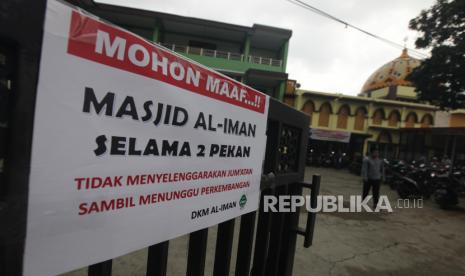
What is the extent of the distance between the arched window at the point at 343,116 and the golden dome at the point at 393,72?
40.3ft

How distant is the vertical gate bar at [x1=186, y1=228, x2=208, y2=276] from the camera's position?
1323mm

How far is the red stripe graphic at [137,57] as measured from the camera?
2.57ft

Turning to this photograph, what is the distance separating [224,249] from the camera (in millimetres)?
1510

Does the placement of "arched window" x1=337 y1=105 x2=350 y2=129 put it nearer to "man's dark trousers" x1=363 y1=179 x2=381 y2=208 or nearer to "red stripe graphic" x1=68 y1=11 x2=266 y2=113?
"man's dark trousers" x1=363 y1=179 x2=381 y2=208

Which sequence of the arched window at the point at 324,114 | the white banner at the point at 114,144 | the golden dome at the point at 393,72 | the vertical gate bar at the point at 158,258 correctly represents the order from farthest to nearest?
1. the golden dome at the point at 393,72
2. the arched window at the point at 324,114
3. the vertical gate bar at the point at 158,258
4. the white banner at the point at 114,144

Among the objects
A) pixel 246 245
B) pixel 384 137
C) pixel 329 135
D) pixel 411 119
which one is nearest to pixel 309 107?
pixel 329 135

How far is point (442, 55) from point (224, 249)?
1220 centimetres

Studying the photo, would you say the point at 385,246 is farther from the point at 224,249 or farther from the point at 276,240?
the point at 224,249

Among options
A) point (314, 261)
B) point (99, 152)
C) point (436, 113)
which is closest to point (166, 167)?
point (99, 152)

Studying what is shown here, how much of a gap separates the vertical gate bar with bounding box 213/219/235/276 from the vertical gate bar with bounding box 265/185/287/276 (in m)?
0.54

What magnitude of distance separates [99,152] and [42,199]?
0.18 meters

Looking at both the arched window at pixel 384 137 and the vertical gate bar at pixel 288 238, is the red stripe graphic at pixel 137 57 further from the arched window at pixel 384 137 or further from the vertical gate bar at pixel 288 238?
the arched window at pixel 384 137

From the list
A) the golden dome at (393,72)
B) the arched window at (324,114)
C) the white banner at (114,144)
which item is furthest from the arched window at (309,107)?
the white banner at (114,144)

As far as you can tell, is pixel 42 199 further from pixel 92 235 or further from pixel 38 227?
pixel 92 235
